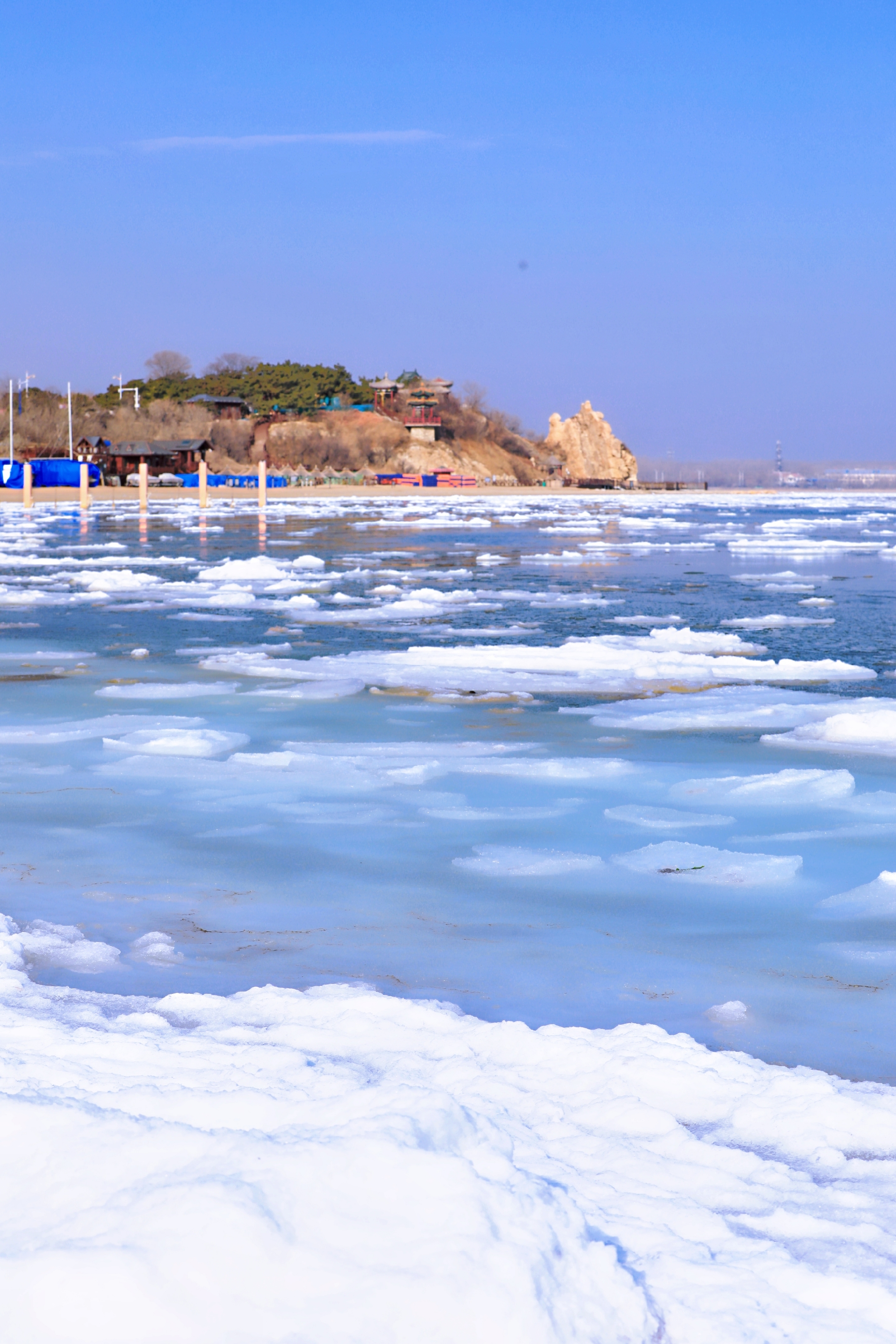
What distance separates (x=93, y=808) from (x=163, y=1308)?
13.0 ft

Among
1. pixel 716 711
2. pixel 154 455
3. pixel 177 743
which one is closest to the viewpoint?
pixel 177 743

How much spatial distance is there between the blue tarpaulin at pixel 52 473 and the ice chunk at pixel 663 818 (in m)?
62.7

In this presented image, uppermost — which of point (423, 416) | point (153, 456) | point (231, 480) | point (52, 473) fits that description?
point (423, 416)

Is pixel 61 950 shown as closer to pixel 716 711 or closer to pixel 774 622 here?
pixel 716 711

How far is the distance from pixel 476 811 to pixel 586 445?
141830 mm

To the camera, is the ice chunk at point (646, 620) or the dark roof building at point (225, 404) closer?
the ice chunk at point (646, 620)

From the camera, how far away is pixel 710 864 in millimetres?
4934

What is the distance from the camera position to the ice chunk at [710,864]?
188 inches

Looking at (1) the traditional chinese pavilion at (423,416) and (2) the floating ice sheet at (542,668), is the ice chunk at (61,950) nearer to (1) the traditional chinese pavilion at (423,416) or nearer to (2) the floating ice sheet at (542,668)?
(2) the floating ice sheet at (542,668)

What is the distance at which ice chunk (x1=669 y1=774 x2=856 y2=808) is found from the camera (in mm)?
5852

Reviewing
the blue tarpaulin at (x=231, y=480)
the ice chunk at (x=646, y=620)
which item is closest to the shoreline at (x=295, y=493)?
the blue tarpaulin at (x=231, y=480)

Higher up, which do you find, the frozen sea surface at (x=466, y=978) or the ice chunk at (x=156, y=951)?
the frozen sea surface at (x=466, y=978)

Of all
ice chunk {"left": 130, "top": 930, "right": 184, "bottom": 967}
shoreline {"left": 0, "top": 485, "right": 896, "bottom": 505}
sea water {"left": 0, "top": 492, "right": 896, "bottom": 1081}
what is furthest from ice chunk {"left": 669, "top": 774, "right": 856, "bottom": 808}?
shoreline {"left": 0, "top": 485, "right": 896, "bottom": 505}

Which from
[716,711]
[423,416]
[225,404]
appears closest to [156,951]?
[716,711]
